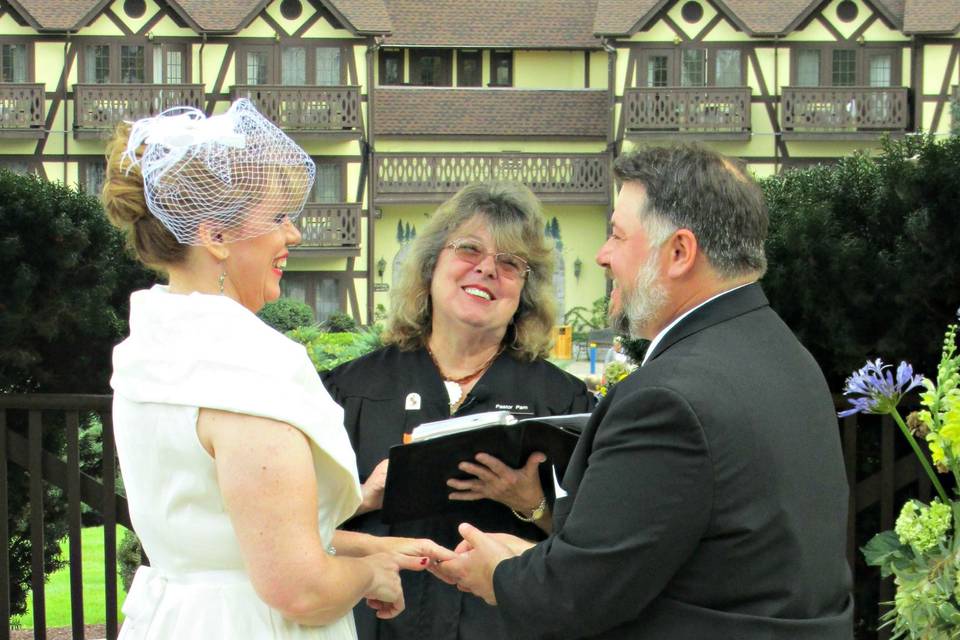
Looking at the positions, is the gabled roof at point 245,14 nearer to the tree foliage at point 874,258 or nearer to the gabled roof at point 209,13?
the gabled roof at point 209,13

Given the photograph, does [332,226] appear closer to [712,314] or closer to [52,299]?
[52,299]

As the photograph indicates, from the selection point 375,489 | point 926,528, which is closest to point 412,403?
point 375,489

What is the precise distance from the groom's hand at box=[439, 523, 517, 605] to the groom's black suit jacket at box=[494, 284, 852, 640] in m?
0.14

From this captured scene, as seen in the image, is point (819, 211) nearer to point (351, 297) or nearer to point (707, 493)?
point (707, 493)

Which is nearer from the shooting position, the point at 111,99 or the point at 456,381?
the point at 456,381

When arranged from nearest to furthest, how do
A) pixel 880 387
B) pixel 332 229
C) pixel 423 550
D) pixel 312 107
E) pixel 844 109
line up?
pixel 423 550 < pixel 880 387 < pixel 332 229 < pixel 312 107 < pixel 844 109

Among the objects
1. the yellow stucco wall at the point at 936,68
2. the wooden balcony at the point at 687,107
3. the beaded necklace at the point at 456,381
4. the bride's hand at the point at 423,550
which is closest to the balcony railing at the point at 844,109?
the yellow stucco wall at the point at 936,68

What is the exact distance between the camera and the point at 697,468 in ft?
5.50

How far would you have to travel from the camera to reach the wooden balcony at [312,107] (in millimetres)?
26125

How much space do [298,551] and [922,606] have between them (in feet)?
5.27

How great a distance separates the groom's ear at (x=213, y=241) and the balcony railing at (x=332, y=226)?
947 inches

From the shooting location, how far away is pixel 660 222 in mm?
1860

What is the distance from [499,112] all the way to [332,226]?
14.9ft

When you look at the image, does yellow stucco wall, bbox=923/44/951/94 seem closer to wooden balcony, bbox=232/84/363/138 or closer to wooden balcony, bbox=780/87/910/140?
wooden balcony, bbox=780/87/910/140
